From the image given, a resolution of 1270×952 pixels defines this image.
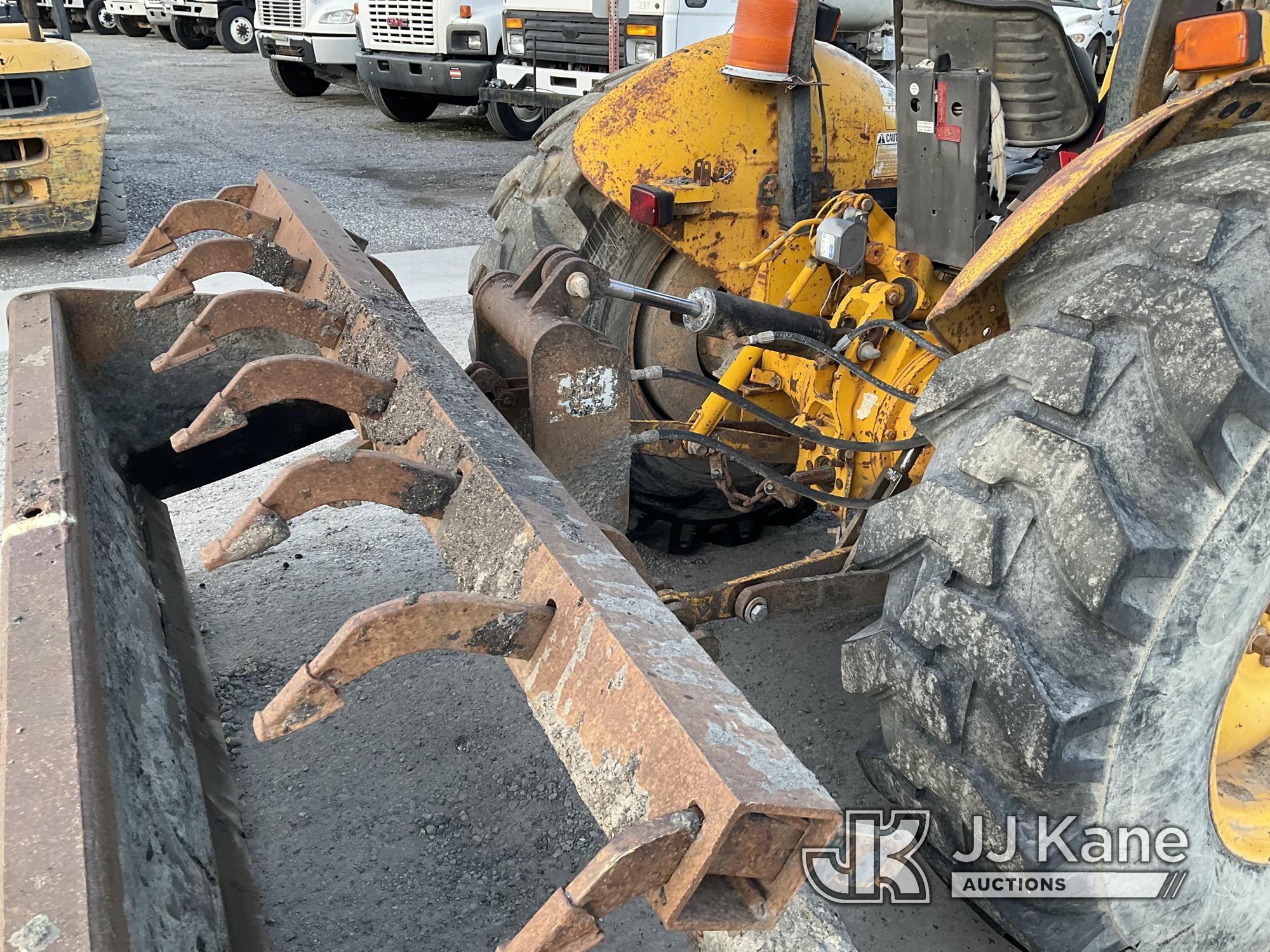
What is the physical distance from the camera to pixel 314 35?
1227 centimetres

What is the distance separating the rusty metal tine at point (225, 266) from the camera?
226 centimetres

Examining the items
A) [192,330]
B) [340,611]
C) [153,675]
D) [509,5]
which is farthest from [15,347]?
[509,5]

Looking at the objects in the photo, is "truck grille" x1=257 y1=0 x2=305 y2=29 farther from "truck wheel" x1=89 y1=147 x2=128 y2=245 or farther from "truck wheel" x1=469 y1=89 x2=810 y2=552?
"truck wheel" x1=469 y1=89 x2=810 y2=552

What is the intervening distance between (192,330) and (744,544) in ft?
6.17

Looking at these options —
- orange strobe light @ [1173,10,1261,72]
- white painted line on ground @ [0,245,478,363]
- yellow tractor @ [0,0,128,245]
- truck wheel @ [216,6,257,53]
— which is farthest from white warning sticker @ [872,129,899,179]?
truck wheel @ [216,6,257,53]

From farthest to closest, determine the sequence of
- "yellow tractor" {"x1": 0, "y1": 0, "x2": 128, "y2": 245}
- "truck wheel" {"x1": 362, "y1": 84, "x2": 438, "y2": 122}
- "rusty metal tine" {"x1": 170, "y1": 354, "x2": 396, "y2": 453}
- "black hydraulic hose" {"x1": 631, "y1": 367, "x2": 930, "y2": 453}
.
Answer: "truck wheel" {"x1": 362, "y1": 84, "x2": 438, "y2": 122} < "yellow tractor" {"x1": 0, "y1": 0, "x2": 128, "y2": 245} < "black hydraulic hose" {"x1": 631, "y1": 367, "x2": 930, "y2": 453} < "rusty metal tine" {"x1": 170, "y1": 354, "x2": 396, "y2": 453}

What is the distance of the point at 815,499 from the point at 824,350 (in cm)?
31

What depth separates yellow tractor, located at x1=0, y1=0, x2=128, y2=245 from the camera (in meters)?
6.14

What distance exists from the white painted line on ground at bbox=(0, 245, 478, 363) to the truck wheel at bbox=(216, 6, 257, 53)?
14.2m

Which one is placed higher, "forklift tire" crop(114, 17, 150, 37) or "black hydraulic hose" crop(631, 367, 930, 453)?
"forklift tire" crop(114, 17, 150, 37)

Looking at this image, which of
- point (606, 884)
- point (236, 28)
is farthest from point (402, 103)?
point (606, 884)

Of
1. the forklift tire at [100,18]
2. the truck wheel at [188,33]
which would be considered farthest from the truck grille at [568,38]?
the forklift tire at [100,18]

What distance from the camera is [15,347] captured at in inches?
86.4

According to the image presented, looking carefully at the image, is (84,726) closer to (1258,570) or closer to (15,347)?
(15,347)
